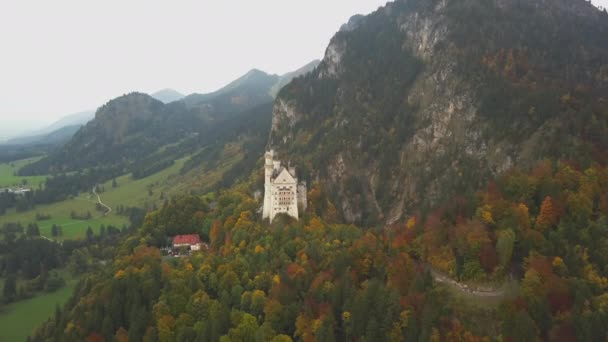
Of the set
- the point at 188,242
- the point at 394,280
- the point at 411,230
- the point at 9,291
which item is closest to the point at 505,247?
the point at 394,280

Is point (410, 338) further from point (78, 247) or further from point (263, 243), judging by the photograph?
point (78, 247)

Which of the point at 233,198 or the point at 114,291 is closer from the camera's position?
the point at 114,291

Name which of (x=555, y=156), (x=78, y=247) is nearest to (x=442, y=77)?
(x=555, y=156)

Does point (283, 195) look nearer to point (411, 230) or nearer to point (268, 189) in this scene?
point (268, 189)

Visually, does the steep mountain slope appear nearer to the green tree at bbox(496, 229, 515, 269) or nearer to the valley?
the valley

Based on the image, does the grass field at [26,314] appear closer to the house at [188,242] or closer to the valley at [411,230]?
the valley at [411,230]

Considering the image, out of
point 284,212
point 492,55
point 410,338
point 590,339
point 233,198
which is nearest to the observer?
point 590,339

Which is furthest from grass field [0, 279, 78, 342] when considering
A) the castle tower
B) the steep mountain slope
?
the steep mountain slope
